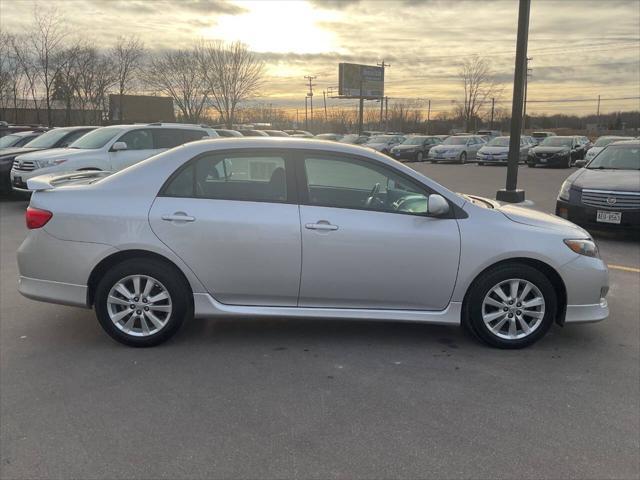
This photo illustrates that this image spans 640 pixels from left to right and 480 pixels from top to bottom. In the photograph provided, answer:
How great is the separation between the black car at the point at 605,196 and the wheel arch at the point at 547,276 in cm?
450

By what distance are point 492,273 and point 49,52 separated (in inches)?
1296

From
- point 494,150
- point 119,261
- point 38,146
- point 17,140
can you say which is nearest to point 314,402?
point 119,261

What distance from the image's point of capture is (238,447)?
283cm

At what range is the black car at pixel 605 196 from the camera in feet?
25.5

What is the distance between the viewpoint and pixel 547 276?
4121 mm

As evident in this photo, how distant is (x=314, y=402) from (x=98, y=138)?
32.4 ft

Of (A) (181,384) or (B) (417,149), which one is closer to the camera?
(A) (181,384)

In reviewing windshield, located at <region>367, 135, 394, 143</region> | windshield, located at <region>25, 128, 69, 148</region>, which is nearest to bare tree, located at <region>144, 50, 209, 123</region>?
windshield, located at <region>367, 135, 394, 143</region>

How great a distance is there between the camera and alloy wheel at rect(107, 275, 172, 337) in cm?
399

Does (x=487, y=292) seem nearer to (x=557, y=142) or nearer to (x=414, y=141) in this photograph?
(x=557, y=142)

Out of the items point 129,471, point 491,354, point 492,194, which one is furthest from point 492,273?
point 492,194

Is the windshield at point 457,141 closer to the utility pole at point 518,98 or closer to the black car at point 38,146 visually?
the utility pole at point 518,98

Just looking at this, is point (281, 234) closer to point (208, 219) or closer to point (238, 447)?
point (208, 219)

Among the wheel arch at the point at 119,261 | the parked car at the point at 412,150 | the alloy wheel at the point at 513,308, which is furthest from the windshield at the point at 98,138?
the parked car at the point at 412,150
